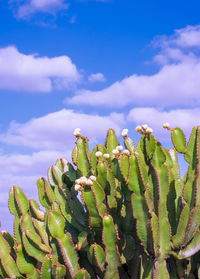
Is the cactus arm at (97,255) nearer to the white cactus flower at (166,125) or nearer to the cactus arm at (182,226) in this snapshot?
the cactus arm at (182,226)

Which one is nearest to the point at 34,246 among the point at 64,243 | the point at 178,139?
the point at 64,243

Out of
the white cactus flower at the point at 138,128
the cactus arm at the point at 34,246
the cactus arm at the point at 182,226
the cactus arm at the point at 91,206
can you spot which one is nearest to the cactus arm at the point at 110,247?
the cactus arm at the point at 91,206

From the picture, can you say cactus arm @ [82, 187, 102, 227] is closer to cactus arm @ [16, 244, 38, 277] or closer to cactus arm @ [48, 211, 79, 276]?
cactus arm @ [48, 211, 79, 276]

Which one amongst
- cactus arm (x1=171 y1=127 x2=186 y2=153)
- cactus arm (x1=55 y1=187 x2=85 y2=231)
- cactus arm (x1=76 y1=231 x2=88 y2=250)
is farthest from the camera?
cactus arm (x1=55 y1=187 x2=85 y2=231)

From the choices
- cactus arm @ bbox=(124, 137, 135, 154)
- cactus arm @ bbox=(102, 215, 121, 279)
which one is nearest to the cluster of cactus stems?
cactus arm @ bbox=(102, 215, 121, 279)

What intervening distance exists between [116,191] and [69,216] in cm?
75

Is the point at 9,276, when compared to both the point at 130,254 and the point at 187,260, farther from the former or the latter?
the point at 187,260

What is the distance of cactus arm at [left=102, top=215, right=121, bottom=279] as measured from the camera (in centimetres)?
470

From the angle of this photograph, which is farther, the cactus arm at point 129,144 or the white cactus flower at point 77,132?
the cactus arm at point 129,144

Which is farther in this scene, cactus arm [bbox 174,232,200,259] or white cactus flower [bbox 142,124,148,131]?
white cactus flower [bbox 142,124,148,131]

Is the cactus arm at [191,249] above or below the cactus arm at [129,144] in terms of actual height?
below

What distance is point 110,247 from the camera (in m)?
4.82

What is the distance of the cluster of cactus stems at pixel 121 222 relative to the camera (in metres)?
4.81

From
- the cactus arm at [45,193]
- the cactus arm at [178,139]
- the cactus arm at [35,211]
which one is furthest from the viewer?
the cactus arm at [35,211]
